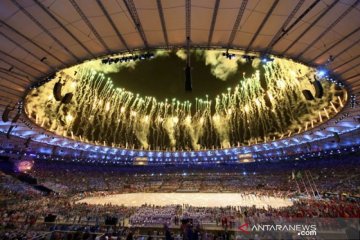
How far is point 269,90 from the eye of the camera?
1017 inches

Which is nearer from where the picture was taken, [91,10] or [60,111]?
[91,10]

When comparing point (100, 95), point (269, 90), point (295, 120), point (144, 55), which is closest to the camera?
point (144, 55)

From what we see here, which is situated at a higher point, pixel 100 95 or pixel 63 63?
pixel 100 95

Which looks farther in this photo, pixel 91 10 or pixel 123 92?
pixel 123 92

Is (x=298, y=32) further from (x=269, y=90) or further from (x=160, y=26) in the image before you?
(x=269, y=90)

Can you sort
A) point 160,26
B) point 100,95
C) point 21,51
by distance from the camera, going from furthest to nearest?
point 100,95 < point 21,51 < point 160,26

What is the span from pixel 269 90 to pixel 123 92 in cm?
2011

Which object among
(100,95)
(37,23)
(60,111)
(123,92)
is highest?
(123,92)

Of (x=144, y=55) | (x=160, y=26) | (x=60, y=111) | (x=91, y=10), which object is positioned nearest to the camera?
(x=91, y=10)

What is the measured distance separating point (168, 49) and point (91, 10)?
4864mm

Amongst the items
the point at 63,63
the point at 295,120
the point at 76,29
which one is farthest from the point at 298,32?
the point at 295,120

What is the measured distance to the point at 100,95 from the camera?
29703 mm

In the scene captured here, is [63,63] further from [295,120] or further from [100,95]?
[295,120]

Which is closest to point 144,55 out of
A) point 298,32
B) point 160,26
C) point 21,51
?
point 160,26
